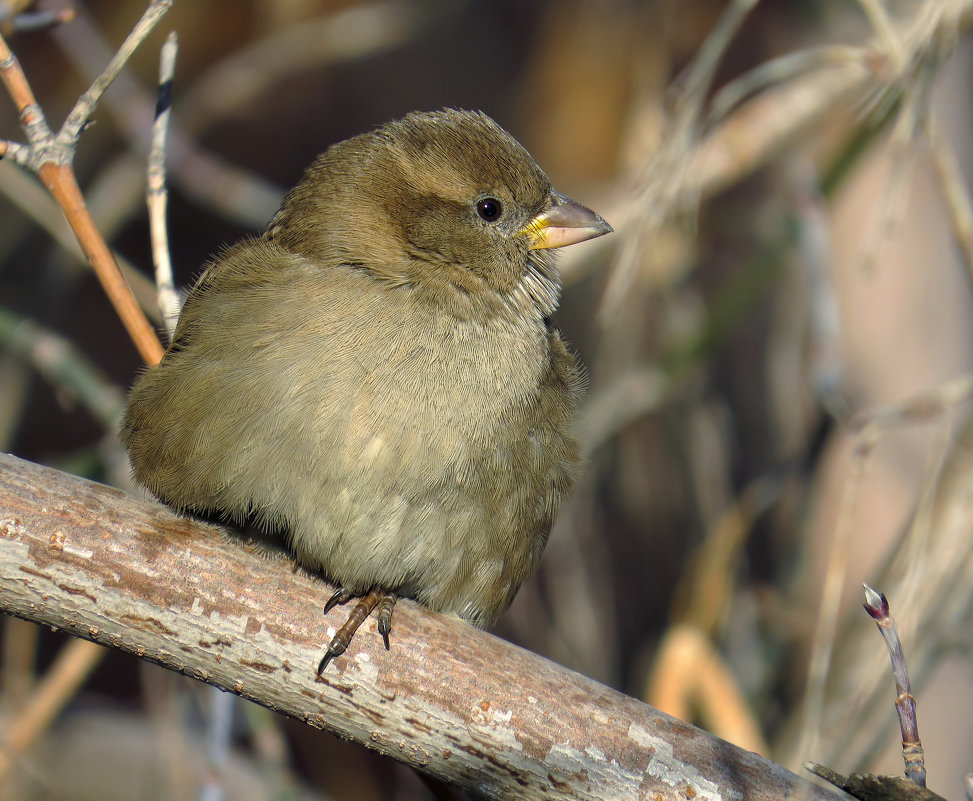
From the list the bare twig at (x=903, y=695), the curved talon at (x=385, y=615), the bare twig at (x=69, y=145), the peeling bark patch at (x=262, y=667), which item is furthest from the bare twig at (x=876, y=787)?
the bare twig at (x=69, y=145)

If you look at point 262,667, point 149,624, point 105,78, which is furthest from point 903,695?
point 105,78

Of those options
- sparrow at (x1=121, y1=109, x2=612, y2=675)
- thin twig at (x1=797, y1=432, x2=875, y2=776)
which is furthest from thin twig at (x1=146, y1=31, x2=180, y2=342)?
thin twig at (x1=797, y1=432, x2=875, y2=776)

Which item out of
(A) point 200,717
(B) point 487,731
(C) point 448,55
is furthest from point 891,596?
(C) point 448,55

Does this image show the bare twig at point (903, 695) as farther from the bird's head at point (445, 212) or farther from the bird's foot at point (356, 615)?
the bird's head at point (445, 212)

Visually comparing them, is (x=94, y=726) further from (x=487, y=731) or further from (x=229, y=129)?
(x=229, y=129)

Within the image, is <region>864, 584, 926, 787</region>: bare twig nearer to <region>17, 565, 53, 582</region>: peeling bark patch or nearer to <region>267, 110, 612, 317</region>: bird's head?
<region>267, 110, 612, 317</region>: bird's head

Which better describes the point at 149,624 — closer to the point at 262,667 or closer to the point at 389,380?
the point at 262,667
